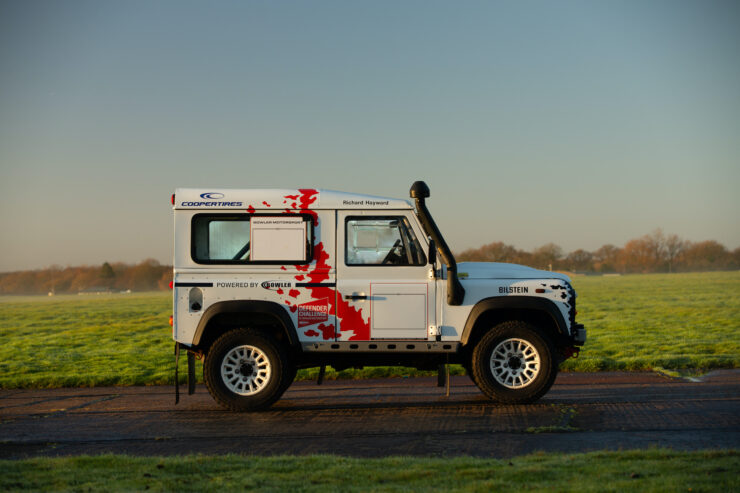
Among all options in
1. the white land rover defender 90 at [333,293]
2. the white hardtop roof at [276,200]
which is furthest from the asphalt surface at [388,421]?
the white hardtop roof at [276,200]

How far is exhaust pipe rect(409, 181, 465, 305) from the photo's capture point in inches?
374

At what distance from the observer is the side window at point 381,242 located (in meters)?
9.73

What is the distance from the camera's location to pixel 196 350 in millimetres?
10000

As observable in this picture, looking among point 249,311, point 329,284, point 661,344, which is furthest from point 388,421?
point 661,344

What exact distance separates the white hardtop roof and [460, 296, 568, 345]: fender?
5.05ft

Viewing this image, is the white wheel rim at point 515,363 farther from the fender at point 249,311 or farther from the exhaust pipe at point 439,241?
the fender at point 249,311

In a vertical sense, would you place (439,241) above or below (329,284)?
above

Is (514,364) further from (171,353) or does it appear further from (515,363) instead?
(171,353)

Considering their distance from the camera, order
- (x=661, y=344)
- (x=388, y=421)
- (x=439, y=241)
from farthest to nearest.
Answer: (x=661, y=344) → (x=439, y=241) → (x=388, y=421)

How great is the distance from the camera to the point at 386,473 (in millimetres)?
5949

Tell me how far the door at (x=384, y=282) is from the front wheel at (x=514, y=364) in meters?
0.78

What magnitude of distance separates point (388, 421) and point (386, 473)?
2.81 metres

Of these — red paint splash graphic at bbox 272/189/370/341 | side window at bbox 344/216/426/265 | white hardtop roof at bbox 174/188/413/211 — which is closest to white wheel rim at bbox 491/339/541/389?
side window at bbox 344/216/426/265

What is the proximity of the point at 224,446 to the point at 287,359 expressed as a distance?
8.08ft
